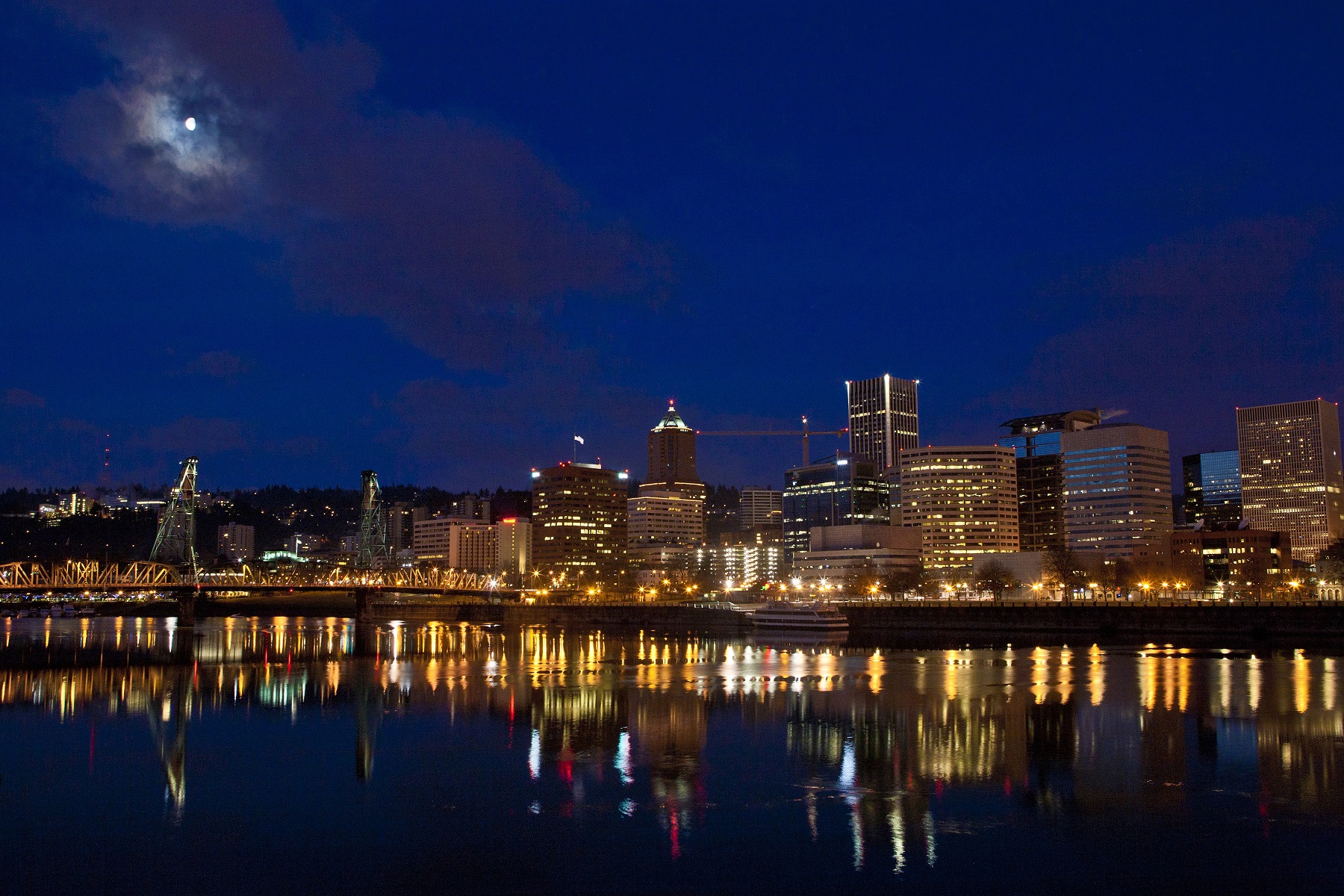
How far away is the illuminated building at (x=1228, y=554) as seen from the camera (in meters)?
139

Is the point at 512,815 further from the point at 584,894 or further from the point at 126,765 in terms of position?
the point at 126,765

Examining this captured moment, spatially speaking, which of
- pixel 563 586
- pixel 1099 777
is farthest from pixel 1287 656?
pixel 563 586

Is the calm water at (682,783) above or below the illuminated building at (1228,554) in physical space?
below

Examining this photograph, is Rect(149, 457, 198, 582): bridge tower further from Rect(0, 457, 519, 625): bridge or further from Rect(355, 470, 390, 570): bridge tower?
Rect(355, 470, 390, 570): bridge tower

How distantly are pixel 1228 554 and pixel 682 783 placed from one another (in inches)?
6042

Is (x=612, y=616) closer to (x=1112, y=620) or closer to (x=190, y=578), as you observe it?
(x=190, y=578)

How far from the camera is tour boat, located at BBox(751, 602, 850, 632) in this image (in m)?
89.2

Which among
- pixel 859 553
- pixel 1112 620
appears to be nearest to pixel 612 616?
pixel 1112 620

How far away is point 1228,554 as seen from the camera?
153 metres

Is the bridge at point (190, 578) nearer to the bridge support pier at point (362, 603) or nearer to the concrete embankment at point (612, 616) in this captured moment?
the bridge support pier at point (362, 603)

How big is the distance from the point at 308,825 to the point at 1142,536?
662 feet

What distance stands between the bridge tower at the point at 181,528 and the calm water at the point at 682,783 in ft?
288

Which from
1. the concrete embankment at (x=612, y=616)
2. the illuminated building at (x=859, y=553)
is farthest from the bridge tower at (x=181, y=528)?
the illuminated building at (x=859, y=553)

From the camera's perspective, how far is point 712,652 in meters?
68.8
